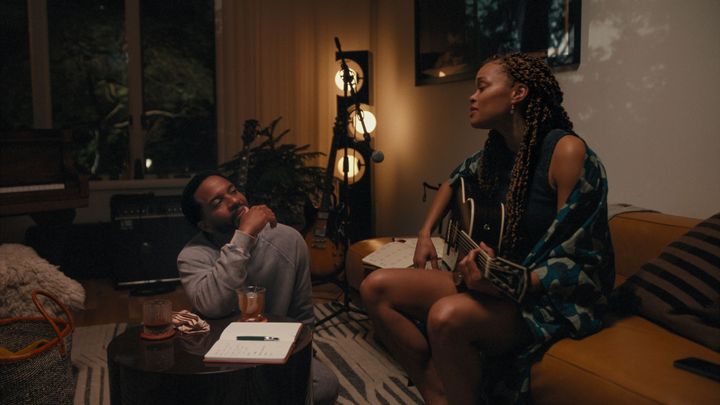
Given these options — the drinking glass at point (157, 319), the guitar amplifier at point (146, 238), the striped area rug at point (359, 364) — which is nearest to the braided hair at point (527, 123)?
the striped area rug at point (359, 364)

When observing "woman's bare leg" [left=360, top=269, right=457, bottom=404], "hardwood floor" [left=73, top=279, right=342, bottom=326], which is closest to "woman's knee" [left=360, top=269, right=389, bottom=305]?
"woman's bare leg" [left=360, top=269, right=457, bottom=404]

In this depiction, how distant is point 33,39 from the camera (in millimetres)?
4223

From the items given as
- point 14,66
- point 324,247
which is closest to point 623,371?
point 324,247

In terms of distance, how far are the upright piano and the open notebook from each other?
2.47 metres

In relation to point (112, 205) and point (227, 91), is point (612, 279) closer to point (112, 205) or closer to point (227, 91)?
point (112, 205)

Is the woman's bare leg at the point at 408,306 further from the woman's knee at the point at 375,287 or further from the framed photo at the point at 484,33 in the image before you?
the framed photo at the point at 484,33

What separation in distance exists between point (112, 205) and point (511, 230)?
293cm

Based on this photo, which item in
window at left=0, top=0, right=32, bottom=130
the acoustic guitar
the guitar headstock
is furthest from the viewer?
window at left=0, top=0, right=32, bottom=130

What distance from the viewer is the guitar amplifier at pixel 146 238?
3855 mm

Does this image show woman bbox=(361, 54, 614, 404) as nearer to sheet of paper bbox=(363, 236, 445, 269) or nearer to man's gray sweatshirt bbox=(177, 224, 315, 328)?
man's gray sweatshirt bbox=(177, 224, 315, 328)

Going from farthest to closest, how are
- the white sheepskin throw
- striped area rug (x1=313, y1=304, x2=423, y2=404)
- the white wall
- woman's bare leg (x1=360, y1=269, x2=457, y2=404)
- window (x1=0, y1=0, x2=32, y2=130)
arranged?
window (x1=0, y1=0, x2=32, y2=130), the white sheepskin throw, striped area rug (x1=313, y1=304, x2=423, y2=404), the white wall, woman's bare leg (x1=360, y1=269, x2=457, y2=404)

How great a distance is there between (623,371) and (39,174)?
3498 mm

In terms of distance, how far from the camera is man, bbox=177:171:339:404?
5.68 ft

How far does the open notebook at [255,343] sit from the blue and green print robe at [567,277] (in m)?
0.61
